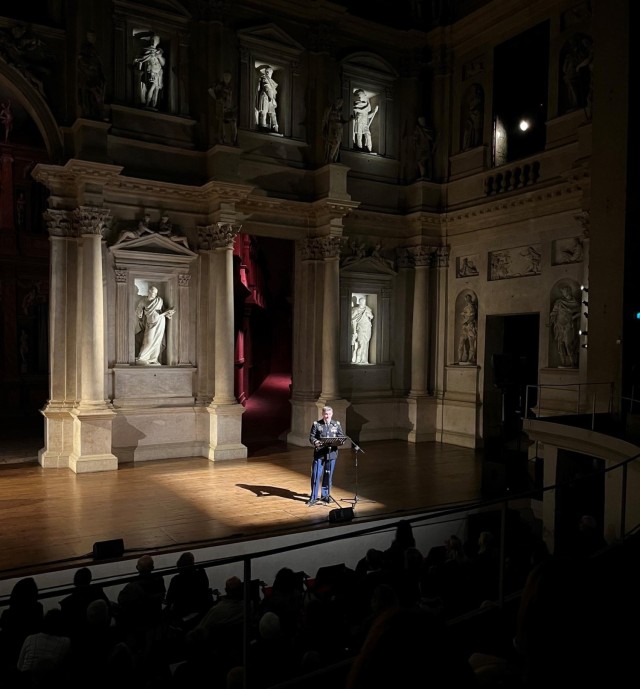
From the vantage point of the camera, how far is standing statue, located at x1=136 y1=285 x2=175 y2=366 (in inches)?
515

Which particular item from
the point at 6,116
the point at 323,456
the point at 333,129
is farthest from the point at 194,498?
the point at 6,116

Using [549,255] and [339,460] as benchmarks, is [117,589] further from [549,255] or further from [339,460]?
[549,255]

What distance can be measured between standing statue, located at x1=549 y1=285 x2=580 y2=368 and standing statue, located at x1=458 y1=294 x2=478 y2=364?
2.45 metres

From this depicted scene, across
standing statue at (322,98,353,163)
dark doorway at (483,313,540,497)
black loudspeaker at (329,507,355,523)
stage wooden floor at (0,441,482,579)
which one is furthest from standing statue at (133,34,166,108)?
black loudspeaker at (329,507,355,523)

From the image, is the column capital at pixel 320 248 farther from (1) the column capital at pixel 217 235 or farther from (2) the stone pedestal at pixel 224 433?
(2) the stone pedestal at pixel 224 433

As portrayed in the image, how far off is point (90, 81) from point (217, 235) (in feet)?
12.6

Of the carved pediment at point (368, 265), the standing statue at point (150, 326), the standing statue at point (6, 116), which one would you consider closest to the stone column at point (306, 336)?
the carved pediment at point (368, 265)

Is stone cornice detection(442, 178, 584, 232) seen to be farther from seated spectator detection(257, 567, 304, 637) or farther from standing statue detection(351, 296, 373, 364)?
seated spectator detection(257, 567, 304, 637)

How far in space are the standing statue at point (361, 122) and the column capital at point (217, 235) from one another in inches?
176

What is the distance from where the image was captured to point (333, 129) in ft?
47.2

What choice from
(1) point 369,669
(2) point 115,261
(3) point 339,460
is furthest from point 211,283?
(1) point 369,669

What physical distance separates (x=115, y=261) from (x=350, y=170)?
21.1 feet

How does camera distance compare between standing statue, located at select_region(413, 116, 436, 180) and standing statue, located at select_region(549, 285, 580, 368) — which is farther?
standing statue, located at select_region(413, 116, 436, 180)

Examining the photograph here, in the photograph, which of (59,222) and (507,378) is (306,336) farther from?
(59,222)
